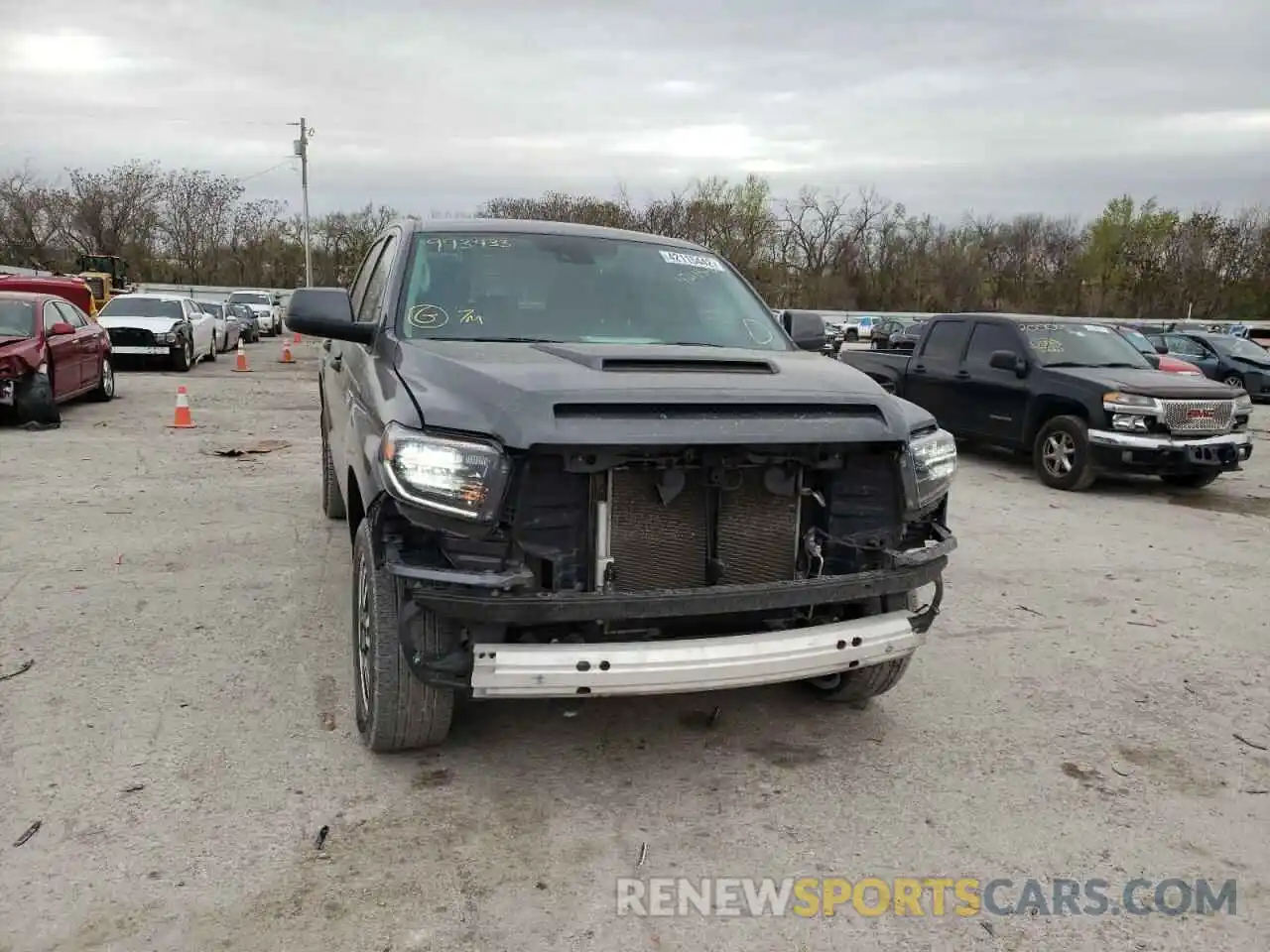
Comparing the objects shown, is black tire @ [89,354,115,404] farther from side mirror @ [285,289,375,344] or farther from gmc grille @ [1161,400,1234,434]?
gmc grille @ [1161,400,1234,434]

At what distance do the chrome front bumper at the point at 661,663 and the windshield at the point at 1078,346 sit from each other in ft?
26.6

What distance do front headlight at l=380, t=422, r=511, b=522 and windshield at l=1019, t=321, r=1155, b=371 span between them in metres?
8.75

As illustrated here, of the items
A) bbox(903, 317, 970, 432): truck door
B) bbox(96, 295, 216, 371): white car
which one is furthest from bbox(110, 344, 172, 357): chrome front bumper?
bbox(903, 317, 970, 432): truck door

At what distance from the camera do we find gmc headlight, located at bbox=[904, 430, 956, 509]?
10.9 ft

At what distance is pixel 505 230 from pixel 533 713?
89.2 inches

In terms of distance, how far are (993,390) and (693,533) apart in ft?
27.7

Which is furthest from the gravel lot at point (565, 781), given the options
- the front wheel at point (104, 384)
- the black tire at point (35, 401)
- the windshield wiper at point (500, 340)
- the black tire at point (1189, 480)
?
the front wheel at point (104, 384)

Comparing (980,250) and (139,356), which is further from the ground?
(980,250)

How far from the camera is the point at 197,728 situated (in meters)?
3.63

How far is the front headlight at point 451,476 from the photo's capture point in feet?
9.21

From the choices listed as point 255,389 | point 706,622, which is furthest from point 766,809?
point 255,389

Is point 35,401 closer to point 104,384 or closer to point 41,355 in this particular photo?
point 41,355

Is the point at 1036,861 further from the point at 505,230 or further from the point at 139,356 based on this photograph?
the point at 139,356

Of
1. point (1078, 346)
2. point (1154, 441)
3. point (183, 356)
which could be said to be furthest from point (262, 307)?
point (1154, 441)
